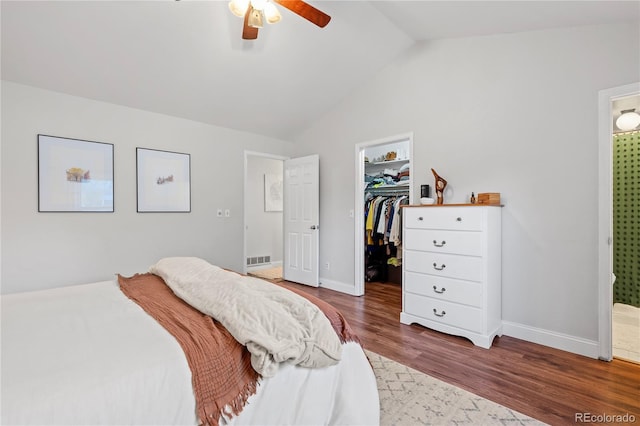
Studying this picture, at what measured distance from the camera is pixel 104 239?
3184 mm

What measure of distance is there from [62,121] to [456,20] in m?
3.75

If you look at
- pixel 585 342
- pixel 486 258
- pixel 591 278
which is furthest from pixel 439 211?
pixel 585 342

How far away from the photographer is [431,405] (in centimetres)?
172

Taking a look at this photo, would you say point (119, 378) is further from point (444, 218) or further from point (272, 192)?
point (272, 192)

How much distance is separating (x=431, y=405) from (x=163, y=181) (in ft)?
11.2

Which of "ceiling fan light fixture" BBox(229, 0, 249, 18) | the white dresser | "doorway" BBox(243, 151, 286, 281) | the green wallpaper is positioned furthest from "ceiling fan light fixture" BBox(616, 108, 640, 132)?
"doorway" BBox(243, 151, 286, 281)

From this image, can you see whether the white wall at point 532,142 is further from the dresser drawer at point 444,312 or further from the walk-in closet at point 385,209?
the walk-in closet at point 385,209

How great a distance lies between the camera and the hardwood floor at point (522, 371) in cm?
172

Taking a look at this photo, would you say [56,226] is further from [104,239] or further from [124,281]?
[124,281]

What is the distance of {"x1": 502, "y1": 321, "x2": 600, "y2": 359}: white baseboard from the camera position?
2.30m

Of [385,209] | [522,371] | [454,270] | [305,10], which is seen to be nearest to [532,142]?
[454,270]

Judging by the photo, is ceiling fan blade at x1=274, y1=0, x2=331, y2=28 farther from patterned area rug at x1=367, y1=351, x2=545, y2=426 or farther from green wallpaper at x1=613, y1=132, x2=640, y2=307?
green wallpaper at x1=613, y1=132, x2=640, y2=307

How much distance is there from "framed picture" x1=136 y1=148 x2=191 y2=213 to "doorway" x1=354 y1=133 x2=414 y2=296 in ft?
7.01

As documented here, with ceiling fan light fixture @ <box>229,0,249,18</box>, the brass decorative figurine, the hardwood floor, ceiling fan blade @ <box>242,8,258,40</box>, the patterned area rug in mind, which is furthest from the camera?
the brass decorative figurine
